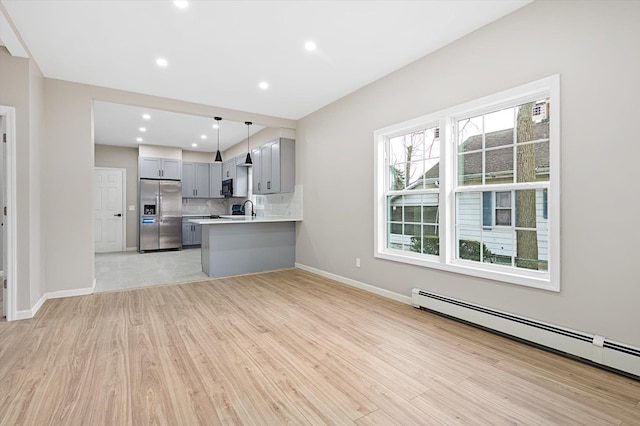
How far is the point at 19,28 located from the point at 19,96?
70 centimetres

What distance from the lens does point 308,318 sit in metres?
3.20

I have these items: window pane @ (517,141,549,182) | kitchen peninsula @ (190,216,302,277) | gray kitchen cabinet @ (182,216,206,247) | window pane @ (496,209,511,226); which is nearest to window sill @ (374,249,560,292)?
window pane @ (496,209,511,226)

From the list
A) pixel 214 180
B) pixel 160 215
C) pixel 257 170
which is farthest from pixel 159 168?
pixel 257 170

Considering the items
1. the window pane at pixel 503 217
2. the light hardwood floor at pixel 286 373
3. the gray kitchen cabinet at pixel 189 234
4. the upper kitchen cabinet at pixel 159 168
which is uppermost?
the upper kitchen cabinet at pixel 159 168

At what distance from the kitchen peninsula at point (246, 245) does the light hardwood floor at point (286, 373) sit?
173 centimetres

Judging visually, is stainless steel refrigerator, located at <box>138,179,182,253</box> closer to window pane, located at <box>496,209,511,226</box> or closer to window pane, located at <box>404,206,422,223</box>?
window pane, located at <box>404,206,422,223</box>

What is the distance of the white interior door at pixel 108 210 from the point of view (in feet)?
26.2

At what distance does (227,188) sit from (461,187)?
670 centimetres

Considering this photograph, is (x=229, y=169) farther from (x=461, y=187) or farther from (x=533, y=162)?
(x=533, y=162)

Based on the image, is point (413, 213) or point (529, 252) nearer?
point (529, 252)

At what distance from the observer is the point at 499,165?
2.87 metres

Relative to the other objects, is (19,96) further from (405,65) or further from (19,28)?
(405,65)

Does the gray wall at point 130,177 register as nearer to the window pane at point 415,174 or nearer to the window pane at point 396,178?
the window pane at point 396,178

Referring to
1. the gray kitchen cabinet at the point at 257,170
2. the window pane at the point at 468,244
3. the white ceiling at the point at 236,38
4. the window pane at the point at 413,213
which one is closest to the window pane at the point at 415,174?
the window pane at the point at 413,213
